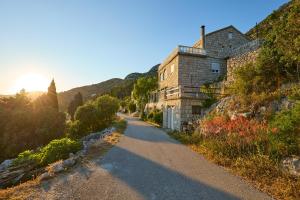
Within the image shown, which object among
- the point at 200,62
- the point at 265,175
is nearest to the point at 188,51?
the point at 200,62

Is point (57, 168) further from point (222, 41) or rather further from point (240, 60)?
point (222, 41)

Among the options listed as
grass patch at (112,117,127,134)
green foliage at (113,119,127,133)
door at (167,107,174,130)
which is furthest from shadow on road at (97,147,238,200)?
door at (167,107,174,130)

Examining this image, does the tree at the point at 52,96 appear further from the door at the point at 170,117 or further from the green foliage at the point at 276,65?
the green foliage at the point at 276,65

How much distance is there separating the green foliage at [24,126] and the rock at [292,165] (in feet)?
71.3

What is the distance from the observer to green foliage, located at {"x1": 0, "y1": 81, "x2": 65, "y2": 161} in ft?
67.5

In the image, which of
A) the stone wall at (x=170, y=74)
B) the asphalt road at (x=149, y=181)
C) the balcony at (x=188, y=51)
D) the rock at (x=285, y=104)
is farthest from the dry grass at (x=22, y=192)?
the balcony at (x=188, y=51)

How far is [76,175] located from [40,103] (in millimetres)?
23785

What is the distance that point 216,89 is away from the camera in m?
17.1

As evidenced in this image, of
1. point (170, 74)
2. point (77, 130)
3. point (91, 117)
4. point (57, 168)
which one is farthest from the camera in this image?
point (170, 74)

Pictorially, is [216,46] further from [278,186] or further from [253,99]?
[278,186]

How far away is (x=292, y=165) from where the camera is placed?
17.9 feet

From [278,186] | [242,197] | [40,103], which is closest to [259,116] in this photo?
[278,186]

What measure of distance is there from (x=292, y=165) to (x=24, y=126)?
23.9 metres

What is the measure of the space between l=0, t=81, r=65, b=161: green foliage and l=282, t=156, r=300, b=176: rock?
2175cm
